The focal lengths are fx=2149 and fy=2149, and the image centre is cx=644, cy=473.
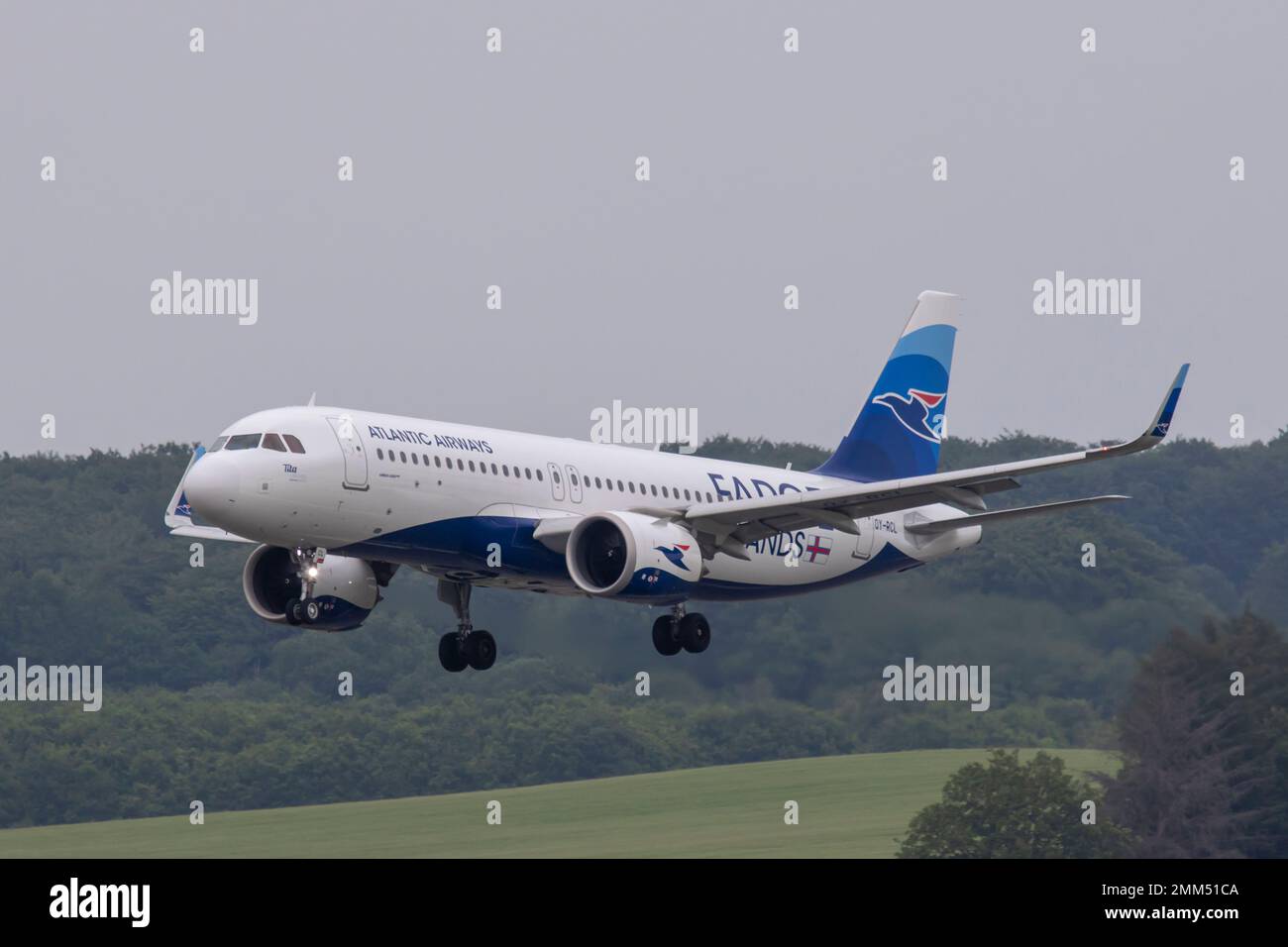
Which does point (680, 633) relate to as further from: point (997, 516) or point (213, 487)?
point (213, 487)

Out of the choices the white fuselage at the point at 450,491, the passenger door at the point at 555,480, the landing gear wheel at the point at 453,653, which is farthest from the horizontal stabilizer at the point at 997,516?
the landing gear wheel at the point at 453,653

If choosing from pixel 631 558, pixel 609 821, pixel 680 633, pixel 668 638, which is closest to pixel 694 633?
pixel 680 633

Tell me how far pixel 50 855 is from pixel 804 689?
26.2 m

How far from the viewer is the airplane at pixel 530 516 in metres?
40.2

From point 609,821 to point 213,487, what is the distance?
126 feet

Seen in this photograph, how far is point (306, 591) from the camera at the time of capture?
143 feet

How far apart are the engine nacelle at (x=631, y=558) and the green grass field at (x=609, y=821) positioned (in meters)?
26.5

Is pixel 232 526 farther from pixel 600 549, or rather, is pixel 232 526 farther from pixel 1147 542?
pixel 1147 542

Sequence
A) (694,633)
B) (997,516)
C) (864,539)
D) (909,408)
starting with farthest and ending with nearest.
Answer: (909,408) < (864,539) < (694,633) < (997,516)

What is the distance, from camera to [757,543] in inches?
1925

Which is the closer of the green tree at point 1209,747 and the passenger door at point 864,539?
the passenger door at point 864,539

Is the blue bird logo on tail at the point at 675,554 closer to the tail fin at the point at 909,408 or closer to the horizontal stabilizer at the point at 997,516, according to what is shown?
the horizontal stabilizer at the point at 997,516

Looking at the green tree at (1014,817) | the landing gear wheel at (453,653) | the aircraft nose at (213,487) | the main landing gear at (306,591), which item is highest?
the aircraft nose at (213,487)
